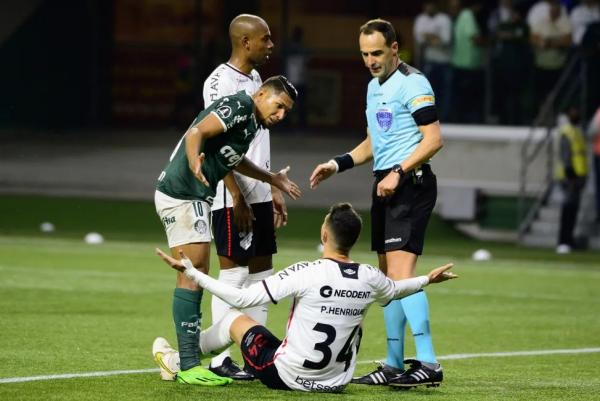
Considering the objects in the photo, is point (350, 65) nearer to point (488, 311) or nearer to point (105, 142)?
point (105, 142)

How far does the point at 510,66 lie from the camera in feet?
79.2

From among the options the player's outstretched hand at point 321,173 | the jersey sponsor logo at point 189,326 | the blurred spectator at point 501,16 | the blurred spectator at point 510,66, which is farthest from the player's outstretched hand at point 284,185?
the blurred spectator at point 501,16

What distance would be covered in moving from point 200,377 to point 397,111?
2058 mm

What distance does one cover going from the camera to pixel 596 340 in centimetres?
1207

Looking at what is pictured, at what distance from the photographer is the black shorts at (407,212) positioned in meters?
8.86

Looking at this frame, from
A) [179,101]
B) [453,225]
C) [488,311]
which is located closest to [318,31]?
[179,101]

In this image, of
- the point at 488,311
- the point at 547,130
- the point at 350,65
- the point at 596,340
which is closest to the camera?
the point at 596,340

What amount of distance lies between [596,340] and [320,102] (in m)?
24.1

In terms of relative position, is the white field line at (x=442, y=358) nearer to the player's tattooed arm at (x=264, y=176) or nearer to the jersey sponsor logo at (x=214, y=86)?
the player's tattooed arm at (x=264, y=176)

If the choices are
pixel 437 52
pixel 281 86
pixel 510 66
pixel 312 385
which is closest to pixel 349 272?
pixel 312 385

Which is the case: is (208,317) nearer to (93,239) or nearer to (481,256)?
(93,239)

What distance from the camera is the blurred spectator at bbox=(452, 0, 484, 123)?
24625 mm

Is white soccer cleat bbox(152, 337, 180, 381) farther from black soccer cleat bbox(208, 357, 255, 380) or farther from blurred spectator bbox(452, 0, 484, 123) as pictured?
blurred spectator bbox(452, 0, 484, 123)

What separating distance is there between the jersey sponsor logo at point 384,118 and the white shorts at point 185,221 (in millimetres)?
1242
